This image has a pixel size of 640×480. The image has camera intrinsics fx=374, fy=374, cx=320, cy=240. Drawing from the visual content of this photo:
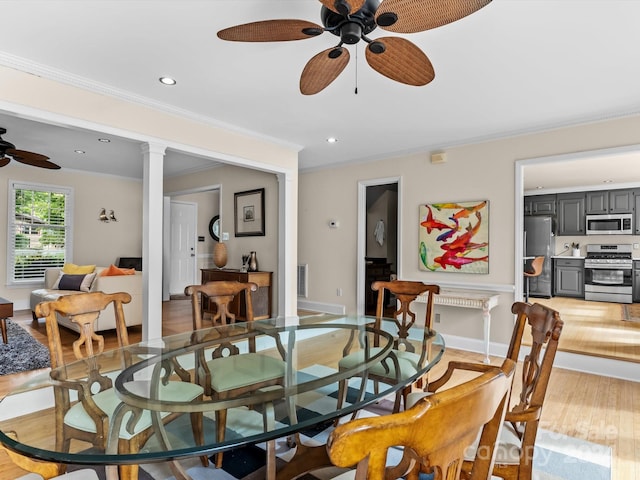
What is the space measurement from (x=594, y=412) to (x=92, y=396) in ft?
10.6

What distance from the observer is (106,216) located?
23.8 feet

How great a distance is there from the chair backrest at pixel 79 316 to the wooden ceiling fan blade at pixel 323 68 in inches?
62.9

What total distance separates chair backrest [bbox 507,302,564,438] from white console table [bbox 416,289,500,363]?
7.22ft

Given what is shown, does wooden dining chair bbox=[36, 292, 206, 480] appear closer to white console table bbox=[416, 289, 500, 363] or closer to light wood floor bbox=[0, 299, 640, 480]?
light wood floor bbox=[0, 299, 640, 480]

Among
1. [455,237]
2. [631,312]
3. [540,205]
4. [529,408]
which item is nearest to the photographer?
[529,408]

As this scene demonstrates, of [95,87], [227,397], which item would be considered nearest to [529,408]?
[227,397]

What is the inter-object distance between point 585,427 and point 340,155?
13.1ft

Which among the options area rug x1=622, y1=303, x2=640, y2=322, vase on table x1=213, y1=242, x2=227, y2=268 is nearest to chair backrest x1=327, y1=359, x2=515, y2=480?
vase on table x1=213, y1=242, x2=227, y2=268

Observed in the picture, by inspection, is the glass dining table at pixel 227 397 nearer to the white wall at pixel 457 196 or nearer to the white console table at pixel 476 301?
the white console table at pixel 476 301

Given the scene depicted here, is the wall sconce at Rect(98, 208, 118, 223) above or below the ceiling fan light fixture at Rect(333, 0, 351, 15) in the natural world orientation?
below

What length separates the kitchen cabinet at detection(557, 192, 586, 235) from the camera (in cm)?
787

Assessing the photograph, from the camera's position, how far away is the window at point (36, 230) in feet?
20.5

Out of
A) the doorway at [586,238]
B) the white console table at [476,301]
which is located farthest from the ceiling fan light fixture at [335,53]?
the doorway at [586,238]

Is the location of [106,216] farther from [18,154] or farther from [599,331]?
[599,331]
